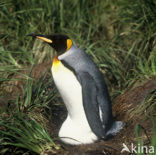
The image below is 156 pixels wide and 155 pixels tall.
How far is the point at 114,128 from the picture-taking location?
3107 mm

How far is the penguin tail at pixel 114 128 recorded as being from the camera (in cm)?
306

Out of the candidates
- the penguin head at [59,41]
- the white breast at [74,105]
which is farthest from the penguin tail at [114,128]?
the penguin head at [59,41]

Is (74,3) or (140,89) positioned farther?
(74,3)

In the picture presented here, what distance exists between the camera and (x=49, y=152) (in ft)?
8.29

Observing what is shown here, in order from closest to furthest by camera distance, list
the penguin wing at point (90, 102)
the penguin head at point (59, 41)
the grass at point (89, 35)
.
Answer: the penguin wing at point (90, 102)
the penguin head at point (59, 41)
the grass at point (89, 35)

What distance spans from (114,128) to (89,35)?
220 cm

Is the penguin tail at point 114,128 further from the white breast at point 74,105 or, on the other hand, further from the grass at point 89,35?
the grass at point 89,35

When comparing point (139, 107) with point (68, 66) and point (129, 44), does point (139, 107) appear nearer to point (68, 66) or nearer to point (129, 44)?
point (68, 66)

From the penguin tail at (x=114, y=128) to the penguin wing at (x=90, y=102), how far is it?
0.21 metres

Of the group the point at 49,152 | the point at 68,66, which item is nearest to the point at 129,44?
the point at 68,66

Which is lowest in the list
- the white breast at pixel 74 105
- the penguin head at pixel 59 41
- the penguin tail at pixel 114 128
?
the penguin tail at pixel 114 128

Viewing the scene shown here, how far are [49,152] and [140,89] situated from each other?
153cm

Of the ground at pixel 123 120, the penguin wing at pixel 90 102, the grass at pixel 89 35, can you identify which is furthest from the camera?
the grass at pixel 89 35

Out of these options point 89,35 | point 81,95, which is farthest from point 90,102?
point 89,35
